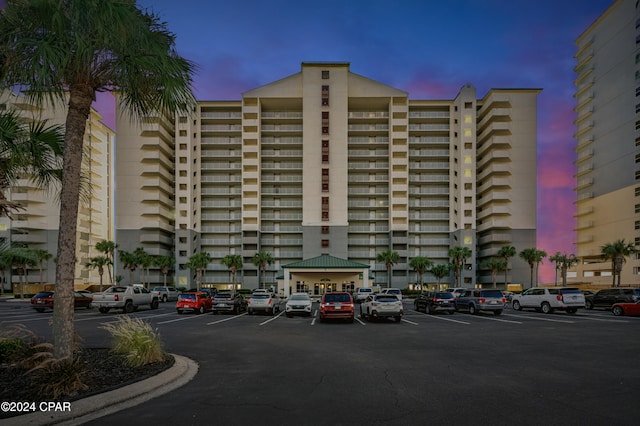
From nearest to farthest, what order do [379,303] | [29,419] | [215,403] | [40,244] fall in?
[29,419] < [215,403] < [379,303] < [40,244]

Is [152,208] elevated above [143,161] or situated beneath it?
situated beneath

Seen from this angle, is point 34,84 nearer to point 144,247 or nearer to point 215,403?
point 215,403

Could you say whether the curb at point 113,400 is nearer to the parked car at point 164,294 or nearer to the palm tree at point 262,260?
the parked car at point 164,294

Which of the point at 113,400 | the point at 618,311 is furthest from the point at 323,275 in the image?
the point at 113,400

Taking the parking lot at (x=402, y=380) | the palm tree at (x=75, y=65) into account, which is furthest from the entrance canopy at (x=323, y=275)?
the palm tree at (x=75, y=65)

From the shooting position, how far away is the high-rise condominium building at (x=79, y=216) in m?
70.9

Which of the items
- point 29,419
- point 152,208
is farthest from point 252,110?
point 29,419

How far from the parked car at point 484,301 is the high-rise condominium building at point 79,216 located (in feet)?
184

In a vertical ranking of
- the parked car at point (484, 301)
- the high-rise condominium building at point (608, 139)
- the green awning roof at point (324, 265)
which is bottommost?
the parked car at point (484, 301)

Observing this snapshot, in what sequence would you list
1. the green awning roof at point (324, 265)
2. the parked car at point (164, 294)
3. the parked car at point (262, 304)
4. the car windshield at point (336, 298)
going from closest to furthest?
1. the car windshield at point (336, 298)
2. the parked car at point (262, 304)
3. the parked car at point (164, 294)
4. the green awning roof at point (324, 265)

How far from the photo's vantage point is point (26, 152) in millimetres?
8312

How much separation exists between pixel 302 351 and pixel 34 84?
9792 millimetres

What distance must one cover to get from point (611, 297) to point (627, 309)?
15.7 feet

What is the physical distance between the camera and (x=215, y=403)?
6.59m
